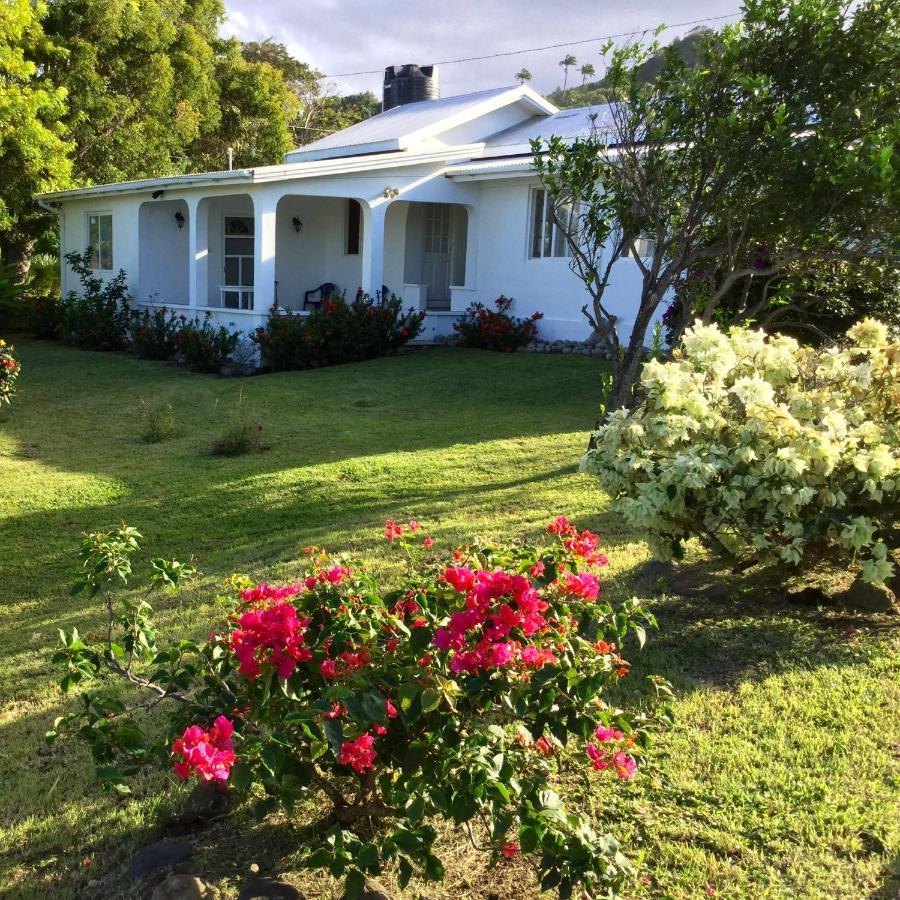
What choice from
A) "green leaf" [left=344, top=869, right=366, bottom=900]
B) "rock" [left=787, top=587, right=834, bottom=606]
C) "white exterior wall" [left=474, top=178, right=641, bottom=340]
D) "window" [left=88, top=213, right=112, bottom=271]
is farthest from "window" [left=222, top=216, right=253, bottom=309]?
"green leaf" [left=344, top=869, right=366, bottom=900]

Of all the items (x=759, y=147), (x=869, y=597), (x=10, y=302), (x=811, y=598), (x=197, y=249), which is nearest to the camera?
(x=869, y=597)

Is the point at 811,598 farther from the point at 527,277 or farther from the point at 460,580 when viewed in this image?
the point at 527,277

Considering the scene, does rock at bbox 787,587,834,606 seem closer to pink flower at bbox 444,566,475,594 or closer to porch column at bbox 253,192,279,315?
pink flower at bbox 444,566,475,594

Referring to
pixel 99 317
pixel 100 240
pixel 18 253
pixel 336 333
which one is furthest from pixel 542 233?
pixel 18 253

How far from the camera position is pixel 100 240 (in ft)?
69.1

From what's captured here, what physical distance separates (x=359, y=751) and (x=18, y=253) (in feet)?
87.5

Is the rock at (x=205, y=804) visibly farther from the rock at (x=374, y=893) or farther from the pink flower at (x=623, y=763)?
the pink flower at (x=623, y=763)

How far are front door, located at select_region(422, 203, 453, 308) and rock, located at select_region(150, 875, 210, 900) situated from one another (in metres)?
18.4

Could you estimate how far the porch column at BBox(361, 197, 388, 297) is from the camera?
56.7ft

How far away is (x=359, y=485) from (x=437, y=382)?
598 centimetres

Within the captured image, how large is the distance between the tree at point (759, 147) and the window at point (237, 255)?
14156 millimetres

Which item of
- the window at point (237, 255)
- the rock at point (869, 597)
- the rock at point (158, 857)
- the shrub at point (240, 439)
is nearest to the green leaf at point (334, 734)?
the rock at point (158, 857)

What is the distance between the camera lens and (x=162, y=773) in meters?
3.65

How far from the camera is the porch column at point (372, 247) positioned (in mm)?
17297
